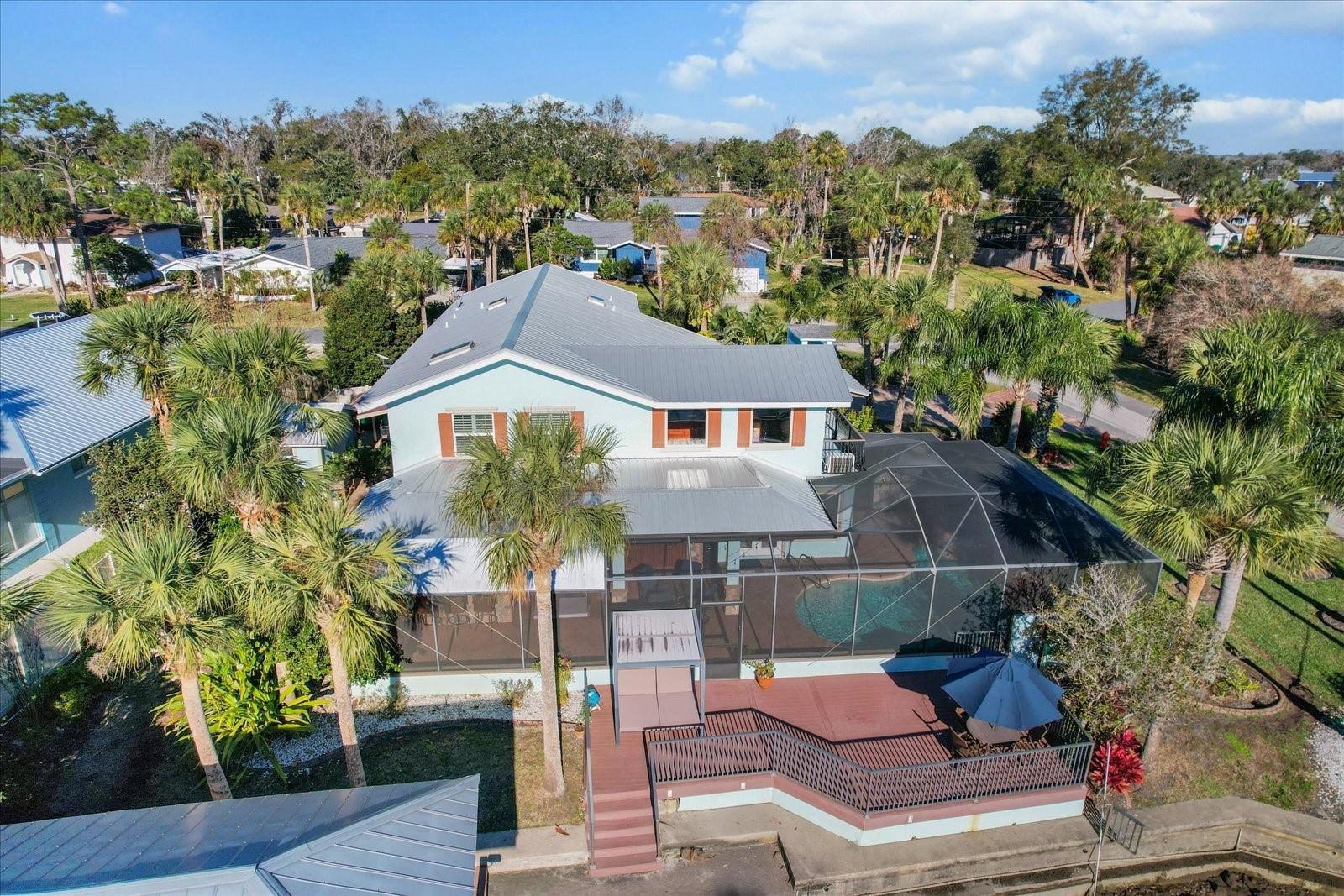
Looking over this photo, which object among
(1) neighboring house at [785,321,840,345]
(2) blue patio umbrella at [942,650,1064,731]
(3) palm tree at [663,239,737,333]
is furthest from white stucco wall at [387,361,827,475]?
(1) neighboring house at [785,321,840,345]

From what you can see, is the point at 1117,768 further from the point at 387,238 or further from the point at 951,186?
the point at 387,238

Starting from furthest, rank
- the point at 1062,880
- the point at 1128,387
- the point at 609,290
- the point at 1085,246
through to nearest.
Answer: the point at 1085,246 < the point at 1128,387 < the point at 609,290 < the point at 1062,880

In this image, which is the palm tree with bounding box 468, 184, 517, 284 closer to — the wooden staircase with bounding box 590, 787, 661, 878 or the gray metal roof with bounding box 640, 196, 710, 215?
the gray metal roof with bounding box 640, 196, 710, 215

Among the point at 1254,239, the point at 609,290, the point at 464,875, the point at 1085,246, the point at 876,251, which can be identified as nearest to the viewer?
the point at 464,875

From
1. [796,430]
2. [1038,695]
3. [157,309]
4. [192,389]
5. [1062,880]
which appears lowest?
[1062,880]

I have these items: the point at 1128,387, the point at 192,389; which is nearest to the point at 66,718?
the point at 192,389

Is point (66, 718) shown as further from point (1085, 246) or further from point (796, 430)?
point (1085, 246)
